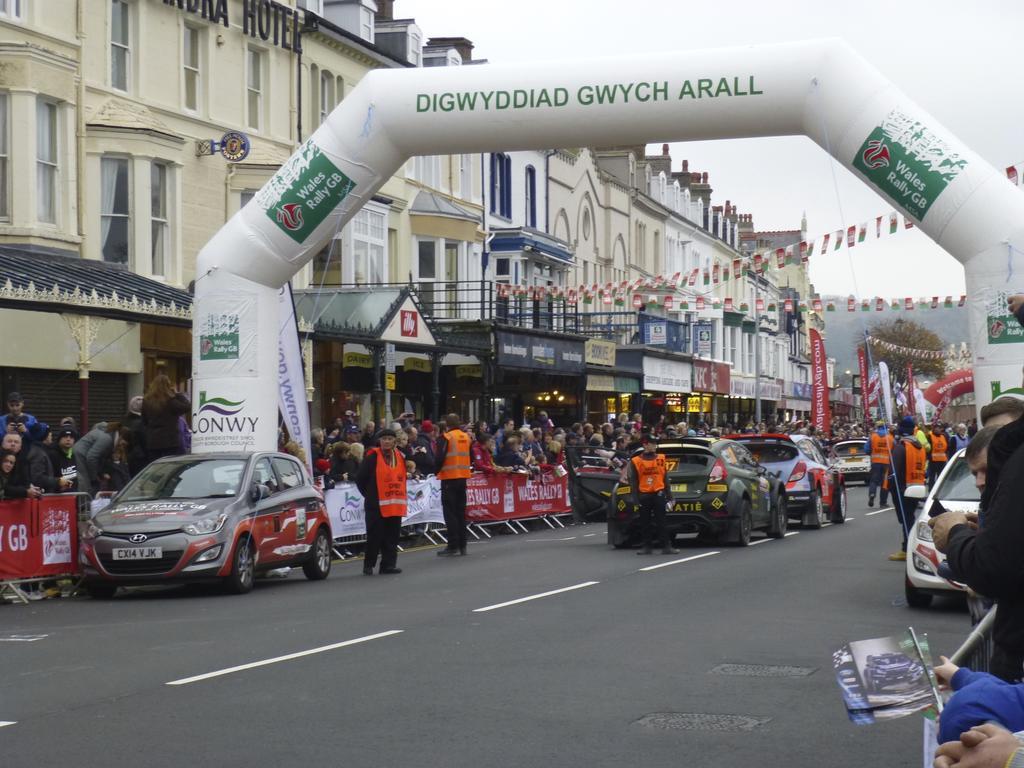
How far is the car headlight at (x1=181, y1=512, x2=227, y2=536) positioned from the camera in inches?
630

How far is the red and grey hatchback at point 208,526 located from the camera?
1594 centimetres

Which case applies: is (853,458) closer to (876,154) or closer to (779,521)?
(779,521)

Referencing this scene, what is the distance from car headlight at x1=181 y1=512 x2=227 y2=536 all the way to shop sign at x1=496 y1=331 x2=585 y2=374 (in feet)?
70.8

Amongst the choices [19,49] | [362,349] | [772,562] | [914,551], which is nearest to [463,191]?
[362,349]

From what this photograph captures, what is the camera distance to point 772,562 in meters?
19.5

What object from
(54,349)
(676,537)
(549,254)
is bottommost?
(676,537)

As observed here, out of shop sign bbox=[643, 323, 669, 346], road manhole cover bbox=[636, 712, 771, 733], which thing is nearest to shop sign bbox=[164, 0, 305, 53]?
road manhole cover bbox=[636, 712, 771, 733]

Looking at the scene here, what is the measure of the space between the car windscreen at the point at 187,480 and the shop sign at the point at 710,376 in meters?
46.7

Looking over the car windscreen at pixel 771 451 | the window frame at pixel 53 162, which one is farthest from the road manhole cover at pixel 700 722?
the window frame at pixel 53 162

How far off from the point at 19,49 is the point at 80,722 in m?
18.9

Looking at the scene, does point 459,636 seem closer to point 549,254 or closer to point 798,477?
point 798,477

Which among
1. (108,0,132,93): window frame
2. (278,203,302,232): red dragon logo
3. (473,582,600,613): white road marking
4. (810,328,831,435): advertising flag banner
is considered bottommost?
(473,582,600,613): white road marking

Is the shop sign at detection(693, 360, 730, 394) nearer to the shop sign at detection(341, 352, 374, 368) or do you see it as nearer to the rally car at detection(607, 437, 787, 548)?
the shop sign at detection(341, 352, 374, 368)

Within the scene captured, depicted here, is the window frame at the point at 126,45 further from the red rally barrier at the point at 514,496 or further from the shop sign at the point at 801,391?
the shop sign at the point at 801,391
